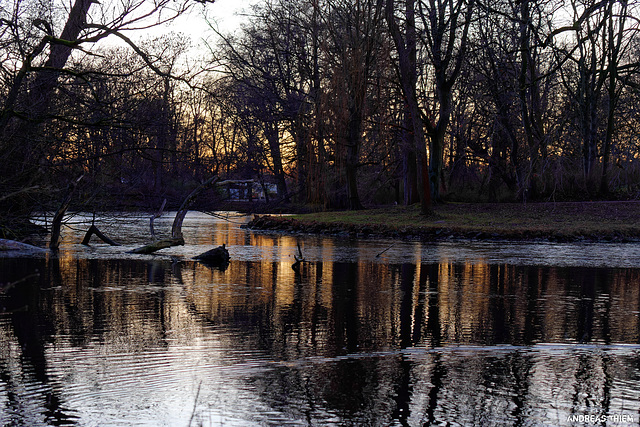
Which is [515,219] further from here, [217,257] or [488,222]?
[217,257]

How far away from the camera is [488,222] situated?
30.6 m

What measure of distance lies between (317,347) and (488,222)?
2350 cm

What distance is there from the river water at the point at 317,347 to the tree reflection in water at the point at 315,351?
0.02 m

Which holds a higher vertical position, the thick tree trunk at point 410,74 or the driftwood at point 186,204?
the thick tree trunk at point 410,74

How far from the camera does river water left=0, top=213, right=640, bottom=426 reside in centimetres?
591

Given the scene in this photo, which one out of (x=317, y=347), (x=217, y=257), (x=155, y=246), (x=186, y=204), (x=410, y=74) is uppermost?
(x=410, y=74)

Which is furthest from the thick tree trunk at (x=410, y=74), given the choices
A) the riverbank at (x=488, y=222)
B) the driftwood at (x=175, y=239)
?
the driftwood at (x=175, y=239)

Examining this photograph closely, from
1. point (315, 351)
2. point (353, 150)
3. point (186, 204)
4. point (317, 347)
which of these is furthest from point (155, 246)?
point (353, 150)

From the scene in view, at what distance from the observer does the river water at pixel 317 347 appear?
5.91m

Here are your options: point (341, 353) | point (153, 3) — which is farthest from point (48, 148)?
point (341, 353)

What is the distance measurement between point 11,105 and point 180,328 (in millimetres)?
4395

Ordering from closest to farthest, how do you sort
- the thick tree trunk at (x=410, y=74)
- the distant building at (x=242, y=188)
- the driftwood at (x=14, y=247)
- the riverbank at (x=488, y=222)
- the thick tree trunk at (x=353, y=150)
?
Result: 1. the driftwood at (x=14, y=247)
2. the distant building at (x=242, y=188)
3. the riverbank at (x=488, y=222)
4. the thick tree trunk at (x=410, y=74)
5. the thick tree trunk at (x=353, y=150)

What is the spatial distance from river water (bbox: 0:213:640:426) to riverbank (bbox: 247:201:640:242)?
11150mm

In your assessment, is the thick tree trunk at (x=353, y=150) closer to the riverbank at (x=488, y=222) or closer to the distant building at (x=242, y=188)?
the riverbank at (x=488, y=222)
